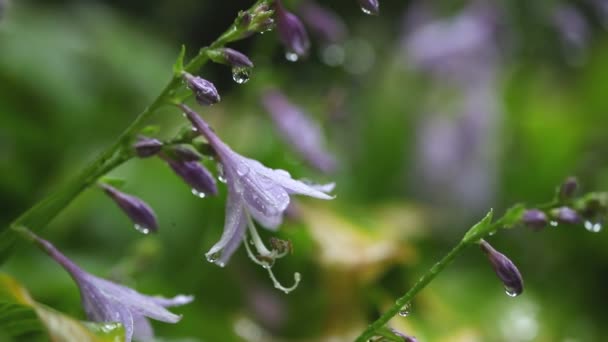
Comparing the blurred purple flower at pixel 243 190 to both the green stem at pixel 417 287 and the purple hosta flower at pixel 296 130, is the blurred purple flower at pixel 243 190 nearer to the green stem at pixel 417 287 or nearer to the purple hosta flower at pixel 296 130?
the green stem at pixel 417 287

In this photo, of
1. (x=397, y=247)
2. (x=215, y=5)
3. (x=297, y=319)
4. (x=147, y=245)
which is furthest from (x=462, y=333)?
(x=215, y=5)

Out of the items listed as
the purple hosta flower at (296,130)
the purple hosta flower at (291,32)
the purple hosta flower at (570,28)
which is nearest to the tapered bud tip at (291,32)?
the purple hosta flower at (291,32)

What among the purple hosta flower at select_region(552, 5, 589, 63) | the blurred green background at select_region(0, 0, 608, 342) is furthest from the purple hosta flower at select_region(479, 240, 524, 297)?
the purple hosta flower at select_region(552, 5, 589, 63)

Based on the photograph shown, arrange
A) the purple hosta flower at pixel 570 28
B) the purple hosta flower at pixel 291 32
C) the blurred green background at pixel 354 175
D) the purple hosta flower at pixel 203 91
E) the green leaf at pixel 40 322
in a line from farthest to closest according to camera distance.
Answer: the purple hosta flower at pixel 570 28 → the blurred green background at pixel 354 175 → the purple hosta flower at pixel 291 32 → the purple hosta flower at pixel 203 91 → the green leaf at pixel 40 322

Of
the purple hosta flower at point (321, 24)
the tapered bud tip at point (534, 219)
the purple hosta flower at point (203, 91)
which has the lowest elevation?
the purple hosta flower at point (203, 91)

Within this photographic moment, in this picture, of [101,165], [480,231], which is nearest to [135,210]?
[101,165]

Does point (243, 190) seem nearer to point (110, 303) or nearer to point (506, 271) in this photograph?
point (110, 303)

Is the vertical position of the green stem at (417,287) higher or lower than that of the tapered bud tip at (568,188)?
lower
